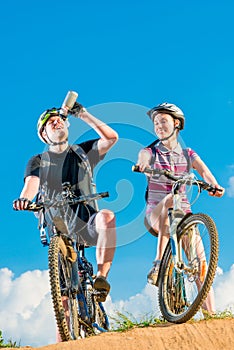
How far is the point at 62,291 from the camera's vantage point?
6918mm

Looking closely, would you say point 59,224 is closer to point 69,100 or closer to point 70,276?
point 70,276

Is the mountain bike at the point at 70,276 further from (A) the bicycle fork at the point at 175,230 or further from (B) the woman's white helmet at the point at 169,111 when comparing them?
(B) the woman's white helmet at the point at 169,111

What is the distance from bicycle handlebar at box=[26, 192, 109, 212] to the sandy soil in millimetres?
1538

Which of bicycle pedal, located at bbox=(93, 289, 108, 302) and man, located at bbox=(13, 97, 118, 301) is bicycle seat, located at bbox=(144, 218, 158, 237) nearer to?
man, located at bbox=(13, 97, 118, 301)

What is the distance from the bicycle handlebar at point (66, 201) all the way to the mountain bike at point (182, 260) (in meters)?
0.54

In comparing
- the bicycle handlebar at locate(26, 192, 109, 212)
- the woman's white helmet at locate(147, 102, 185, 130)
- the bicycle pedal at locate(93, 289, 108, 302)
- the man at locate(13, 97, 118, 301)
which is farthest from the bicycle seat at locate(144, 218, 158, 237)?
the woman's white helmet at locate(147, 102, 185, 130)

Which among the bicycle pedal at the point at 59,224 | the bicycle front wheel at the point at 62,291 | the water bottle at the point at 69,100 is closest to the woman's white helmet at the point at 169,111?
the water bottle at the point at 69,100

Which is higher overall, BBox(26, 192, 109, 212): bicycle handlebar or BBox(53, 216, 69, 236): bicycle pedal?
BBox(26, 192, 109, 212): bicycle handlebar

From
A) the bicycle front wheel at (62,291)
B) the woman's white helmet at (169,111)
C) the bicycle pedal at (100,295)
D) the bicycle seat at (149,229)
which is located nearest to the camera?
the bicycle front wheel at (62,291)

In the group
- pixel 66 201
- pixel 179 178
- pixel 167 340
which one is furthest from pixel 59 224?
pixel 167 340

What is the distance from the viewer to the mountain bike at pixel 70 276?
6.61 meters

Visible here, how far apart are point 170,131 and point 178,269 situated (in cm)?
206

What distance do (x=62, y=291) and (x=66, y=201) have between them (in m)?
1.03

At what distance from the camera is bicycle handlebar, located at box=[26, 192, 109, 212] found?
698 cm
